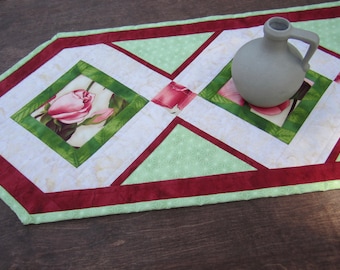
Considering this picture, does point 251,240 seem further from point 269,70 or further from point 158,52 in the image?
point 158,52

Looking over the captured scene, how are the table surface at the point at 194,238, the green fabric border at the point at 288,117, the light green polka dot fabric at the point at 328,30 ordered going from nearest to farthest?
the table surface at the point at 194,238 → the green fabric border at the point at 288,117 → the light green polka dot fabric at the point at 328,30

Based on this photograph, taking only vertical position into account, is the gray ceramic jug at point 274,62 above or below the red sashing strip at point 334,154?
above

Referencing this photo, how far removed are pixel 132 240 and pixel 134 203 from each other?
0.08m

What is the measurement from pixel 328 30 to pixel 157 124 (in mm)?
555

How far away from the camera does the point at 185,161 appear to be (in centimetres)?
80

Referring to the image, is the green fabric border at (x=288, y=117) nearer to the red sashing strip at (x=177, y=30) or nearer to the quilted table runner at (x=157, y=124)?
the quilted table runner at (x=157, y=124)

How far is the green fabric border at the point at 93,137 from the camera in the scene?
830 mm

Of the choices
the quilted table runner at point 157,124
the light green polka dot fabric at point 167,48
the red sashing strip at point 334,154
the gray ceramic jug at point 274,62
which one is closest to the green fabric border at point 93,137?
the quilted table runner at point 157,124

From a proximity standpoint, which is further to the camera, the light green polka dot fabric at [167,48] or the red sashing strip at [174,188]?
the light green polka dot fabric at [167,48]

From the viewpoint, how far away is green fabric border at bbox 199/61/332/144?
32.4 inches

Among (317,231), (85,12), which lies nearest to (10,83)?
(85,12)

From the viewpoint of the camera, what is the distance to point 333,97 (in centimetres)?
87

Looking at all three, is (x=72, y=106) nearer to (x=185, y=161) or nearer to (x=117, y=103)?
(x=117, y=103)

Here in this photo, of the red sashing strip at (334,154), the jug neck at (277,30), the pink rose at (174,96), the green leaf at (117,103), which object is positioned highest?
the jug neck at (277,30)
